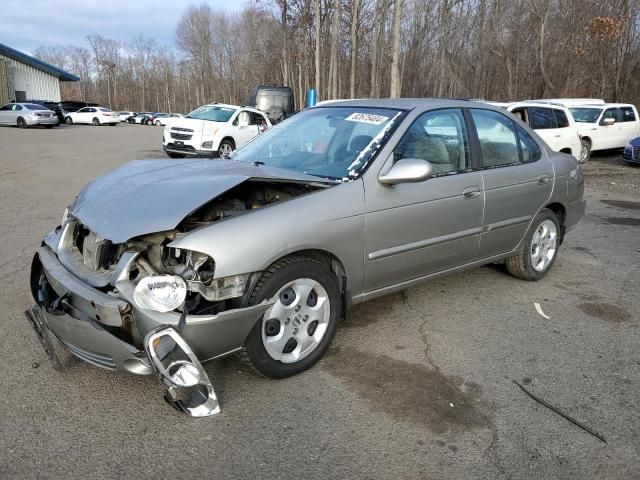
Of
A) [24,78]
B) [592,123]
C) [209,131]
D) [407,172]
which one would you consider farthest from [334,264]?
[24,78]

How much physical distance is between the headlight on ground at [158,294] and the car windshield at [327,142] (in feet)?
4.45

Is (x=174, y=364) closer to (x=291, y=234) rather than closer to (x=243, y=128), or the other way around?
(x=291, y=234)

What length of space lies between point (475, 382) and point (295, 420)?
3.82ft

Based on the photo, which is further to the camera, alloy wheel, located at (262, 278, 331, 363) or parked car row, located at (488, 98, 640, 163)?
parked car row, located at (488, 98, 640, 163)

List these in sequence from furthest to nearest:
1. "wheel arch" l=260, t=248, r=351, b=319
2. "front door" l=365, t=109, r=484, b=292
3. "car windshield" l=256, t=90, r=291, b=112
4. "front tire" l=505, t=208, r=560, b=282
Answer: "car windshield" l=256, t=90, r=291, b=112, "front tire" l=505, t=208, r=560, b=282, "front door" l=365, t=109, r=484, b=292, "wheel arch" l=260, t=248, r=351, b=319

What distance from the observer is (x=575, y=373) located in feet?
10.9


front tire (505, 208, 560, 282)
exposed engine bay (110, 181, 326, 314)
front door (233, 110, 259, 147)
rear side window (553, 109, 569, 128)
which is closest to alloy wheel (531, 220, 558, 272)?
front tire (505, 208, 560, 282)

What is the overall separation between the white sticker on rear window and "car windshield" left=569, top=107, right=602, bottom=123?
14.7 metres

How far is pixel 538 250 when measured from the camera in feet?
16.4

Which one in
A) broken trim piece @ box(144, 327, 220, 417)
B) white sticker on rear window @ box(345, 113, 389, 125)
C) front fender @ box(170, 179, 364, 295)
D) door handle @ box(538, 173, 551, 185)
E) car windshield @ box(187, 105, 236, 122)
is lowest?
broken trim piece @ box(144, 327, 220, 417)

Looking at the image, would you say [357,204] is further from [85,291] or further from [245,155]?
[85,291]

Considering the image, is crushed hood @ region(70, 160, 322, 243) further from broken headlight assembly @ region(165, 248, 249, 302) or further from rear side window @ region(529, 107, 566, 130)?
rear side window @ region(529, 107, 566, 130)

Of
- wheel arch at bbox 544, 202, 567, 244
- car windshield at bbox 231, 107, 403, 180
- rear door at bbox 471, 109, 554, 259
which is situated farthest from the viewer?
wheel arch at bbox 544, 202, 567, 244

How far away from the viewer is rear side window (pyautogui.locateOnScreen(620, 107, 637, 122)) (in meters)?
16.7
